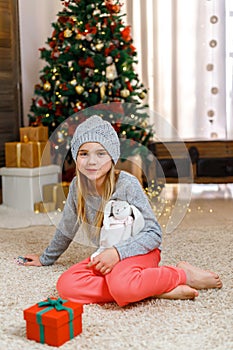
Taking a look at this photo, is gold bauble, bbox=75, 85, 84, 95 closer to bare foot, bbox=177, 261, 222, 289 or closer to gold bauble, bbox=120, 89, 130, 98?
gold bauble, bbox=120, 89, 130, 98

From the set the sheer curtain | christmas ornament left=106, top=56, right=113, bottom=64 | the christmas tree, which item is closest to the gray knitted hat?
the christmas tree

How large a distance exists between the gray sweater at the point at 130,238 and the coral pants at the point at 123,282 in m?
0.04

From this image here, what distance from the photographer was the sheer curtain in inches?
175

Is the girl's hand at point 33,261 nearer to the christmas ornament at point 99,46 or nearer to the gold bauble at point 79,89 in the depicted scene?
the gold bauble at point 79,89

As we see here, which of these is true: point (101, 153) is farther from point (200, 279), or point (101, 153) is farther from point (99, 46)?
point (99, 46)

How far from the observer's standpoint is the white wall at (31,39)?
13.6 ft

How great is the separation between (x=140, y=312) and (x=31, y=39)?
3061 millimetres

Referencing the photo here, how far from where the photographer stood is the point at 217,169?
4023 mm

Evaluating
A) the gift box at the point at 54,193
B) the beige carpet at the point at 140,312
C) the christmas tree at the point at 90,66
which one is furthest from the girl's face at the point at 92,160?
the christmas tree at the point at 90,66

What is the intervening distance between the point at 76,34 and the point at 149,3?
1.18 meters

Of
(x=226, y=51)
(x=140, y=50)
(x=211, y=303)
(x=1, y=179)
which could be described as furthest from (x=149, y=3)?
(x=211, y=303)

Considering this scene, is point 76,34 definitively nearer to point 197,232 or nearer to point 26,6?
point 26,6

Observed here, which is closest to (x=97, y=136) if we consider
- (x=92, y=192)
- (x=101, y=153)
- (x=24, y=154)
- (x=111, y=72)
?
(x=101, y=153)

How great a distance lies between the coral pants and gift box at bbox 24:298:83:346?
0.22m
